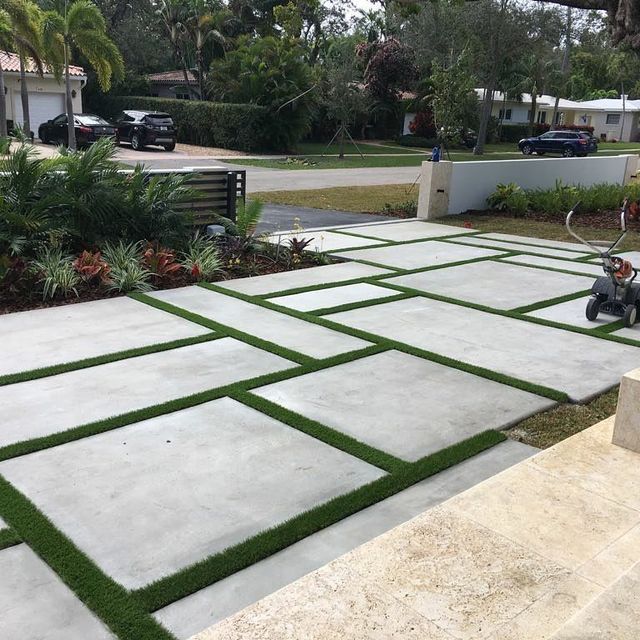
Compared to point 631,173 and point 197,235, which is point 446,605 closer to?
point 197,235

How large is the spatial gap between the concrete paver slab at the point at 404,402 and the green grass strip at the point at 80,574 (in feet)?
6.01

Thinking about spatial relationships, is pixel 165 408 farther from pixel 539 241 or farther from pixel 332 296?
pixel 539 241

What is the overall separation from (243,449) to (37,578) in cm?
147

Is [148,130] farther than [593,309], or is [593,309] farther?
[148,130]

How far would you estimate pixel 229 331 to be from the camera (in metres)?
6.50

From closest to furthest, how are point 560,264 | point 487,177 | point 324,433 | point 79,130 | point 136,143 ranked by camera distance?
1. point 324,433
2. point 560,264
3. point 487,177
4. point 79,130
5. point 136,143

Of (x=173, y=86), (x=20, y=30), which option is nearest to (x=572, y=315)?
(x=20, y=30)

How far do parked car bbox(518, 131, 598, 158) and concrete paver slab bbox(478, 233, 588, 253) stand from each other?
28.6 m

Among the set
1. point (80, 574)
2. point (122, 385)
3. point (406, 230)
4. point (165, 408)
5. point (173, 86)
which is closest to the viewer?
point (80, 574)

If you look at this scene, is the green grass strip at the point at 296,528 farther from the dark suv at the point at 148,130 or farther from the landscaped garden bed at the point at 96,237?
the dark suv at the point at 148,130

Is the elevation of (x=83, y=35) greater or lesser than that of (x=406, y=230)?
greater

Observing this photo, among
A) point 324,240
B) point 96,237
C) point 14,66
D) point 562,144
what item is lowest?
point 324,240

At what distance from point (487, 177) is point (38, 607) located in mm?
13934

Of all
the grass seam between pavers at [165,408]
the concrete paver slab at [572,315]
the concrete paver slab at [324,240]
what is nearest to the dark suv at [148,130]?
the concrete paver slab at [324,240]
